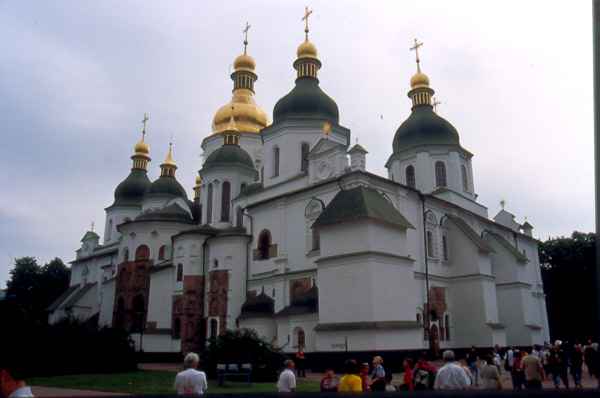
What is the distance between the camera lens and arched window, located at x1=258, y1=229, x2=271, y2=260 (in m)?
31.5

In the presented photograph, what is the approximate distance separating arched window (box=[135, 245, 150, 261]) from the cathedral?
0.14m

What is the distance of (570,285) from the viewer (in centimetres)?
4941

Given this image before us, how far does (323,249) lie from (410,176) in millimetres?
16262

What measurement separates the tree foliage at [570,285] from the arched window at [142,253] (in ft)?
128

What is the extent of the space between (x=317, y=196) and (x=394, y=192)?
448 cm

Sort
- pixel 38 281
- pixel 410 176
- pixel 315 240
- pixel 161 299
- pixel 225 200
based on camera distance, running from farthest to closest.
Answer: pixel 38 281, pixel 410 176, pixel 225 200, pixel 161 299, pixel 315 240

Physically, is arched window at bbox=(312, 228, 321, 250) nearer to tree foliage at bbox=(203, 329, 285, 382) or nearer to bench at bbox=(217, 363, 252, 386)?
tree foliage at bbox=(203, 329, 285, 382)

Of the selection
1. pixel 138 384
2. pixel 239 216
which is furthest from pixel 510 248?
pixel 138 384

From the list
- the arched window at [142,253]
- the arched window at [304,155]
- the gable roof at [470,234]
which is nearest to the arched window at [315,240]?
the arched window at [304,155]

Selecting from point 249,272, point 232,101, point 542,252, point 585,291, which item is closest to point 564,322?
point 585,291

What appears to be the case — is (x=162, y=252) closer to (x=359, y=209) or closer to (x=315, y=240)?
(x=315, y=240)

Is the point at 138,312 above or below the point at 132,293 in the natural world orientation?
below

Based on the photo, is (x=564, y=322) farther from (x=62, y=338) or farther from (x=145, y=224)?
(x=62, y=338)

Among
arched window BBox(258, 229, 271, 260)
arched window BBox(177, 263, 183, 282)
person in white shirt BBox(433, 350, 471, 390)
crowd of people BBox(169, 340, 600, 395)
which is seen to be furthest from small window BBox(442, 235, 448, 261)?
person in white shirt BBox(433, 350, 471, 390)
